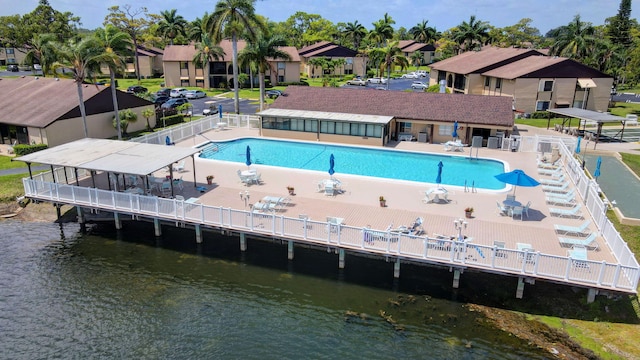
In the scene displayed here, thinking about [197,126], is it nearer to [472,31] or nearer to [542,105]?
[542,105]

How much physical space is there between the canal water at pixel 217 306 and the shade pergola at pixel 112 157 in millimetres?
4157

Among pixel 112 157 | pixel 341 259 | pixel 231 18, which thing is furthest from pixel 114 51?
pixel 341 259

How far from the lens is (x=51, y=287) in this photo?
70.1ft

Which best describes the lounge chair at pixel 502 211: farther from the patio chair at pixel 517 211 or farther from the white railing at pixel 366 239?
the white railing at pixel 366 239

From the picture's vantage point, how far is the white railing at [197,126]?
123 feet

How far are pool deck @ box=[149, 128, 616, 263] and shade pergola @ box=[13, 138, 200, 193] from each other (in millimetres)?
2593

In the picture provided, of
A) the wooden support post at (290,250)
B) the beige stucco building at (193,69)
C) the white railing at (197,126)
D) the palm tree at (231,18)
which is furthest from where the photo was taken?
the beige stucco building at (193,69)

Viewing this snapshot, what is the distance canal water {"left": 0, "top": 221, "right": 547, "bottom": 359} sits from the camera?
1748 cm

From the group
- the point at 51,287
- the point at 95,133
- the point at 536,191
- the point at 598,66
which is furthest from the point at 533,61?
the point at 51,287

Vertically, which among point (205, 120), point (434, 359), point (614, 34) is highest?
point (614, 34)

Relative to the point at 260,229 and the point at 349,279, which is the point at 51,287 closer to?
the point at 260,229

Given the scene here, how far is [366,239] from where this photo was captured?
21047 millimetres

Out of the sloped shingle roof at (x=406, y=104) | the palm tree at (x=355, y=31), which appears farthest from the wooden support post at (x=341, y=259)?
the palm tree at (x=355, y=31)

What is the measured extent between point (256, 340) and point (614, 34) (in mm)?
100793
